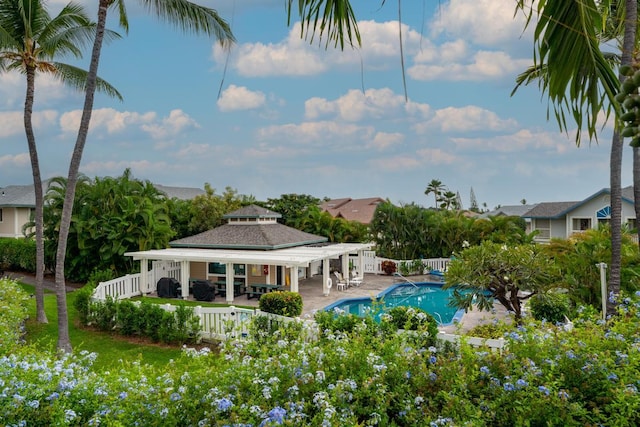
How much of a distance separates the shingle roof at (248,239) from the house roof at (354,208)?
27.1m

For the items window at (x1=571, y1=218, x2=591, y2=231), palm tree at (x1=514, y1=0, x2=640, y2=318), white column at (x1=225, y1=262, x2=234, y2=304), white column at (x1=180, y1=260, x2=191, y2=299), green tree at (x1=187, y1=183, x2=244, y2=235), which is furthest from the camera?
window at (x1=571, y1=218, x2=591, y2=231)

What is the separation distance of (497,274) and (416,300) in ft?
34.0

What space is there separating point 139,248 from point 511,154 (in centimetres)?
1631

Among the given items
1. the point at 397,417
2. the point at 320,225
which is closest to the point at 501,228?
the point at 320,225

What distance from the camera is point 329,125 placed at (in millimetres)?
14281

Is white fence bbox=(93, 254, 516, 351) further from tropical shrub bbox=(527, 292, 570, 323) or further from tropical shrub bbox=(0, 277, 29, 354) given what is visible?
tropical shrub bbox=(527, 292, 570, 323)

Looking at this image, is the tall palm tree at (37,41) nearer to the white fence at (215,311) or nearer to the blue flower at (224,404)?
the white fence at (215,311)

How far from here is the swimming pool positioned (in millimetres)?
17062

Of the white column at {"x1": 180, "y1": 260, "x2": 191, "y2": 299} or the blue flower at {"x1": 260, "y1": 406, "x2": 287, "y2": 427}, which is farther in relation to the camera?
the white column at {"x1": 180, "y1": 260, "x2": 191, "y2": 299}

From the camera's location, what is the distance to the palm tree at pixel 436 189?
5781 centimetres

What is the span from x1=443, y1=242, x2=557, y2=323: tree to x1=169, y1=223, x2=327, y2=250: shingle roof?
10.9 m

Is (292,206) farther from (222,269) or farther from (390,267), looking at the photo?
(222,269)

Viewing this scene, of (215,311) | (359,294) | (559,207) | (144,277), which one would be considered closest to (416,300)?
(359,294)

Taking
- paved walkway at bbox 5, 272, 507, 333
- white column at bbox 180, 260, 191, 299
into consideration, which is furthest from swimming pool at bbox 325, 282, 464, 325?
white column at bbox 180, 260, 191, 299
